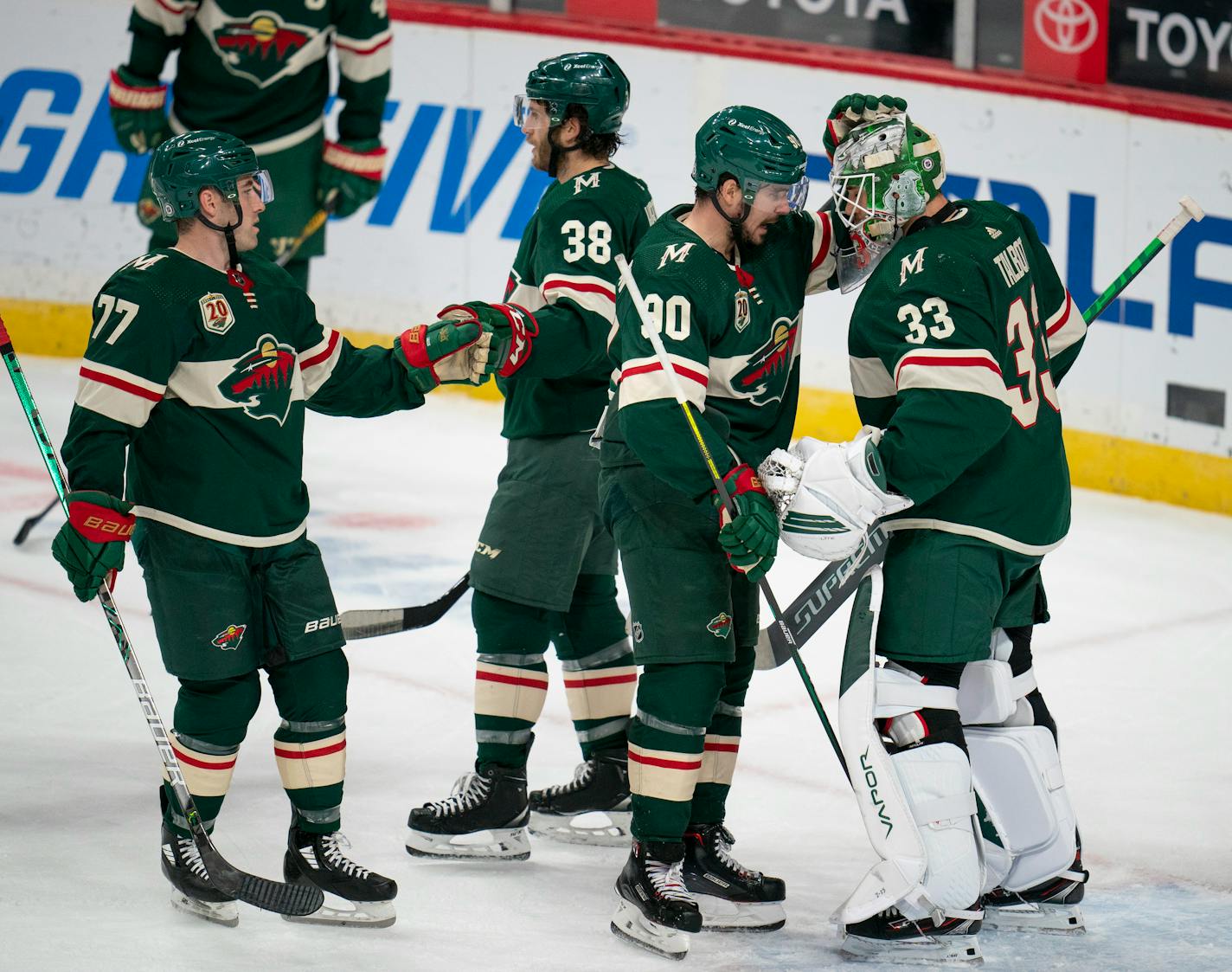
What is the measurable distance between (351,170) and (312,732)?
9.14 ft

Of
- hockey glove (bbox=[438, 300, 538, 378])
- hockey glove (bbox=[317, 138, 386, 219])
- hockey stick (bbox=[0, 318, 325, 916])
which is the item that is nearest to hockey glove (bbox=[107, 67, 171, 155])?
hockey glove (bbox=[317, 138, 386, 219])

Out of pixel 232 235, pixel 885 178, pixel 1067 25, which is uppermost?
pixel 1067 25

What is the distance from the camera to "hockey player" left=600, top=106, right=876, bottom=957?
3.12 m

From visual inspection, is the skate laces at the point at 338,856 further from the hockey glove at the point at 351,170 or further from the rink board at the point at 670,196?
the rink board at the point at 670,196

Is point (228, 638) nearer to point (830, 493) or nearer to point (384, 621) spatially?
point (384, 621)

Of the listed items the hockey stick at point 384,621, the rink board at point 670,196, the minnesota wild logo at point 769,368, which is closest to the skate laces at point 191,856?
the hockey stick at point 384,621

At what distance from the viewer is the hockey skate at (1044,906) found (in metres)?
3.29

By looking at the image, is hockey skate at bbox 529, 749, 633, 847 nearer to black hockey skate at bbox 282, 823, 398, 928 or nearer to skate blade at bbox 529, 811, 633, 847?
skate blade at bbox 529, 811, 633, 847

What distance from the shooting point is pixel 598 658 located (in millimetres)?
3793

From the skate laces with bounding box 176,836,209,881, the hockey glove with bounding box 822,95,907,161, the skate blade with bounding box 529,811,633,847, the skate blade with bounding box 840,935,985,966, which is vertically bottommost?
the skate blade with bounding box 529,811,633,847

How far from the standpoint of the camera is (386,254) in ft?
23.5

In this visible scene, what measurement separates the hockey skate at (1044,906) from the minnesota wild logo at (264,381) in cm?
151

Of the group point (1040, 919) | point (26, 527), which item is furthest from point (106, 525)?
point (26, 527)

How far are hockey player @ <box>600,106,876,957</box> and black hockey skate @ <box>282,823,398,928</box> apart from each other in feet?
1.34
